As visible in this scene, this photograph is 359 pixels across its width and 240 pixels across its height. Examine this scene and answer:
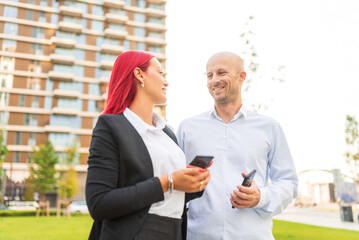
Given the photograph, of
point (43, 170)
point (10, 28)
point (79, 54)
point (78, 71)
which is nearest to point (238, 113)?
point (43, 170)

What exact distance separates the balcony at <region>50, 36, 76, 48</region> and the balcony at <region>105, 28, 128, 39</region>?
4.84 metres

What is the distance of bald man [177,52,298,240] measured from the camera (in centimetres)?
226

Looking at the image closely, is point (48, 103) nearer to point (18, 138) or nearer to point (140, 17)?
point (18, 138)

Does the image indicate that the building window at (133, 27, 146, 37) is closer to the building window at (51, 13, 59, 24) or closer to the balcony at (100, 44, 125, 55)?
the balcony at (100, 44, 125, 55)

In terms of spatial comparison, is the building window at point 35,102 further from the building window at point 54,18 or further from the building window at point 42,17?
the building window at point 54,18

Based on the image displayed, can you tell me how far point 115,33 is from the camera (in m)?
46.5

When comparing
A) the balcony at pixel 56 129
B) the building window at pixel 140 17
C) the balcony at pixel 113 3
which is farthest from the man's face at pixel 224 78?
the building window at pixel 140 17

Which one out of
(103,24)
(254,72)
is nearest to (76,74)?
(103,24)

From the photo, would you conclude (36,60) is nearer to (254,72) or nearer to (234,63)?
(254,72)

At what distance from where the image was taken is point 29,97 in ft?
140

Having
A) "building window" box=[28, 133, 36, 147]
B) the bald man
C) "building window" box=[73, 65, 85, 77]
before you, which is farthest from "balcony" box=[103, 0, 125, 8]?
the bald man

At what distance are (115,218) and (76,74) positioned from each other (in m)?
46.1

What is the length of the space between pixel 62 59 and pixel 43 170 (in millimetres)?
15769

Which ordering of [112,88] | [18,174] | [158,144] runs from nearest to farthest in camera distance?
[158,144], [112,88], [18,174]
